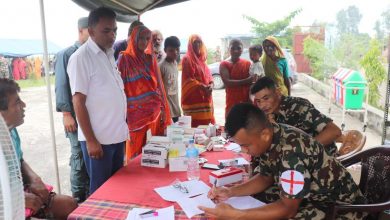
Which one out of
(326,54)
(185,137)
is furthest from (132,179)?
(326,54)

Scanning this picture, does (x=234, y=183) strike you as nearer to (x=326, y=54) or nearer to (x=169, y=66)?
(x=169, y=66)

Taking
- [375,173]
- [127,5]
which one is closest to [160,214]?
[375,173]

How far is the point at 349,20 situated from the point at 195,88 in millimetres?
9821

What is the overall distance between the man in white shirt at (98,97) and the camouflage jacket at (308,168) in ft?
3.55

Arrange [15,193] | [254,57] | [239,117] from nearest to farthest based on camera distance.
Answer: [15,193] → [239,117] → [254,57]

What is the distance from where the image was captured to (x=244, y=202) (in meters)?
1.58

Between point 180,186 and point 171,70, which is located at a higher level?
point 171,70

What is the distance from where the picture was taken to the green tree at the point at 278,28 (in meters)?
14.8

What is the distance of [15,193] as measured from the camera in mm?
623

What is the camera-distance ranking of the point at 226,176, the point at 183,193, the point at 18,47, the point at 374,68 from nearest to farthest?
the point at 183,193 < the point at 226,176 < the point at 374,68 < the point at 18,47

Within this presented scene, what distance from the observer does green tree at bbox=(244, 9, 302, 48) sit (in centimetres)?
1481

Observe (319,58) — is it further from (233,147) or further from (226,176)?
(226,176)

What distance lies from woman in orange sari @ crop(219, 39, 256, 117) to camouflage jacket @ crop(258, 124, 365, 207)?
2.47 m

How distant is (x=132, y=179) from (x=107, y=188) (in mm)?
167
